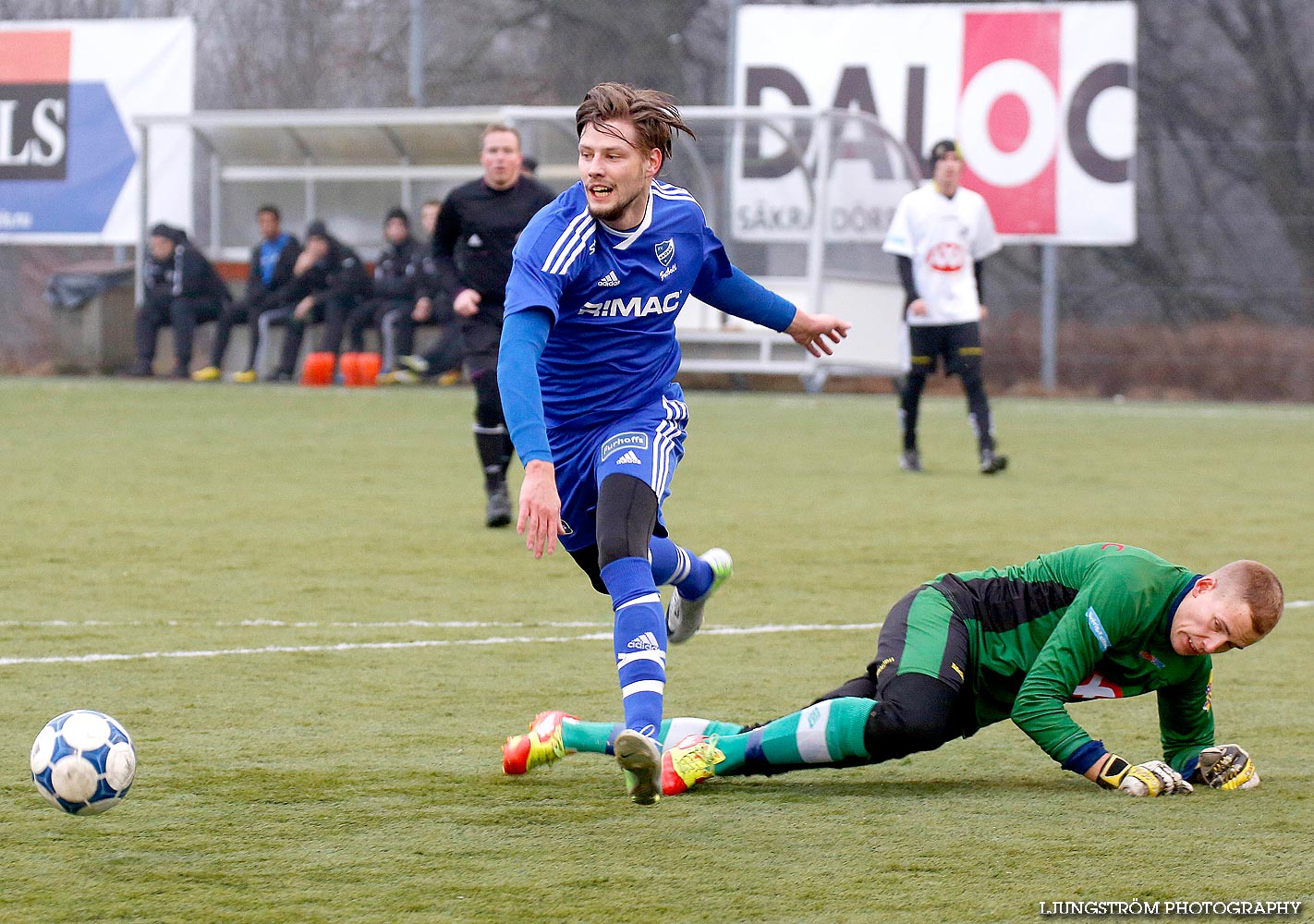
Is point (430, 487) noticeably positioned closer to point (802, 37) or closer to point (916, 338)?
point (916, 338)

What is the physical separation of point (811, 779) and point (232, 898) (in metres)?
1.53

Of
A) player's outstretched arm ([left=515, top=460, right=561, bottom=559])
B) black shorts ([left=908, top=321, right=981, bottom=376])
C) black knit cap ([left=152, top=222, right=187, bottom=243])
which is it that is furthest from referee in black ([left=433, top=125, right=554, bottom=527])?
black knit cap ([left=152, top=222, right=187, bottom=243])

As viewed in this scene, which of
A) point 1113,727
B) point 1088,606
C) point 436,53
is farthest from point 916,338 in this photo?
point 436,53

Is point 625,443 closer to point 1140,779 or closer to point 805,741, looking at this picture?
point 805,741

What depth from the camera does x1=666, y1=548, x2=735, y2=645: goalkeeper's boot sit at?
17.4 ft

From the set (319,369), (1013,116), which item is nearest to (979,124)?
(1013,116)

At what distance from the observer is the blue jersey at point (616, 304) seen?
439cm

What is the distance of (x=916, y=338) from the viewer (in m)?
11.7

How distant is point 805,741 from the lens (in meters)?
4.10

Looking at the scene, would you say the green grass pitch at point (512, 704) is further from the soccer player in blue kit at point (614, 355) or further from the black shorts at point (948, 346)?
the black shorts at point (948, 346)

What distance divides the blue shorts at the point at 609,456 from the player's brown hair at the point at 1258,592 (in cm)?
135

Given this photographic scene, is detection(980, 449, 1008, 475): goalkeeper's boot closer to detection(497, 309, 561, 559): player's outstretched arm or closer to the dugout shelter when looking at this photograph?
the dugout shelter

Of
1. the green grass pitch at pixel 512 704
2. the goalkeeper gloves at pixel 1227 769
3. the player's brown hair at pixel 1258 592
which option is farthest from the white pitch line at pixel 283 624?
the player's brown hair at pixel 1258 592

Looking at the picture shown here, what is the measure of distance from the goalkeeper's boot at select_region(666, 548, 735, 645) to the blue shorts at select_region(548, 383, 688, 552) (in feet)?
2.26
